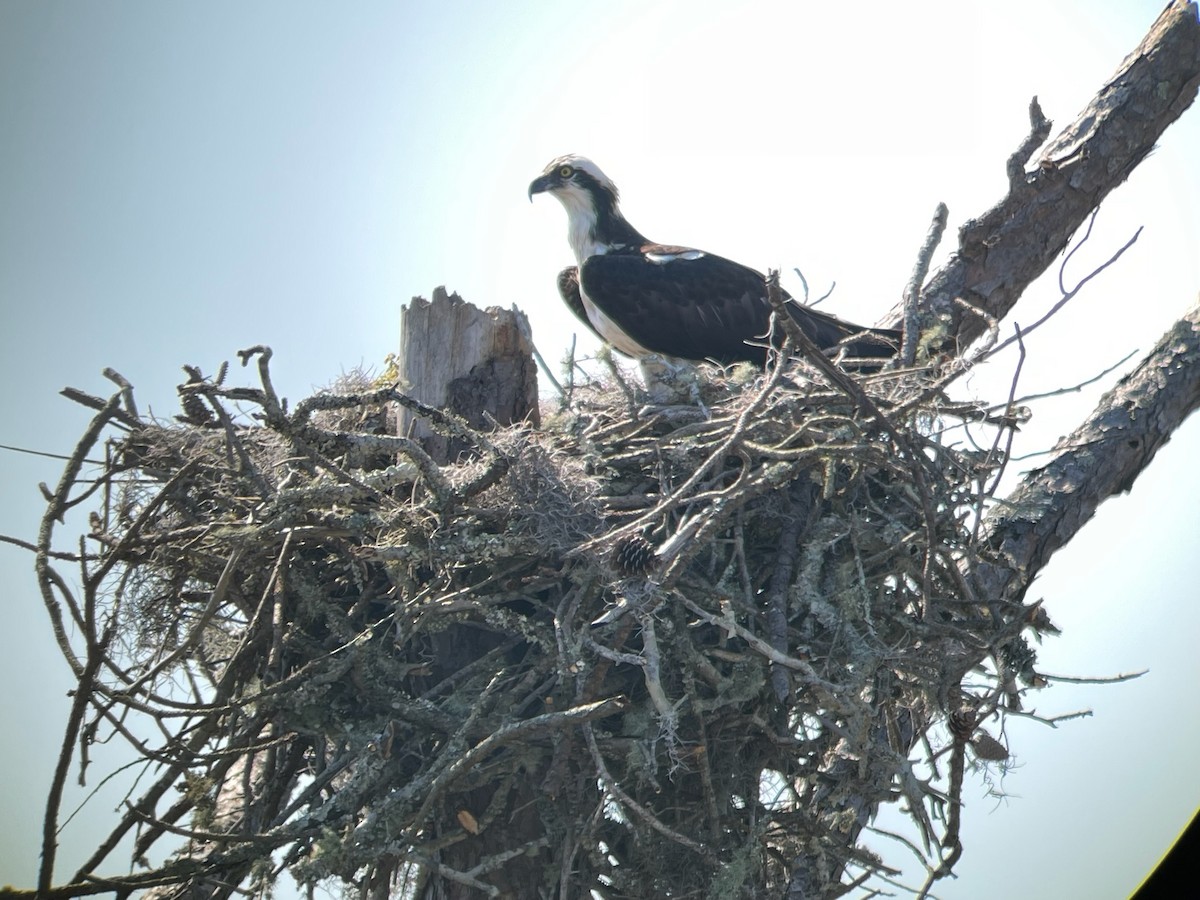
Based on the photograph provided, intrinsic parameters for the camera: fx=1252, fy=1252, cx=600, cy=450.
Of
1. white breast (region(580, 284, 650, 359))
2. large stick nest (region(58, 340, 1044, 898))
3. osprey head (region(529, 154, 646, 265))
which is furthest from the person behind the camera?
osprey head (region(529, 154, 646, 265))

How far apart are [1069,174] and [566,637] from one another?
11.8 ft

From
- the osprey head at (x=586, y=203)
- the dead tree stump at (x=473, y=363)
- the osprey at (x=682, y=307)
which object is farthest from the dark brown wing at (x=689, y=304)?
the dead tree stump at (x=473, y=363)

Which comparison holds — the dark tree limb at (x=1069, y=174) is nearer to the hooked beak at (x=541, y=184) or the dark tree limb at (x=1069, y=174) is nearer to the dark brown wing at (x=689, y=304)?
the dark brown wing at (x=689, y=304)

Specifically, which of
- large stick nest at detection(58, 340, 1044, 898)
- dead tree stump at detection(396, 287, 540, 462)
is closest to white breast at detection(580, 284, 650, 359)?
dead tree stump at detection(396, 287, 540, 462)

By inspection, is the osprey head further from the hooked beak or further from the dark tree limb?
the dark tree limb

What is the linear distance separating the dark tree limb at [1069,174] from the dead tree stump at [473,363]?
6.15 feet

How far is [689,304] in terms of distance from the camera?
648 cm

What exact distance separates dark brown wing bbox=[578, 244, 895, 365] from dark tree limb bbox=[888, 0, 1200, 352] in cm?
58

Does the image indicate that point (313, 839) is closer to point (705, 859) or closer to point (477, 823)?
point (477, 823)

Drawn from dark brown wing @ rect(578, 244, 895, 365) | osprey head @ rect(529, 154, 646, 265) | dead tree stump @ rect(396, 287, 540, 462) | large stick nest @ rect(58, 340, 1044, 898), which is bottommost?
large stick nest @ rect(58, 340, 1044, 898)

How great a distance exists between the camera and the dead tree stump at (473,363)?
537cm

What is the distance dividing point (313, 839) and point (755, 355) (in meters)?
3.35

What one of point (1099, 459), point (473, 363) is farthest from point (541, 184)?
point (1099, 459)

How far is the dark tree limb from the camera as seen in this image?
592cm
